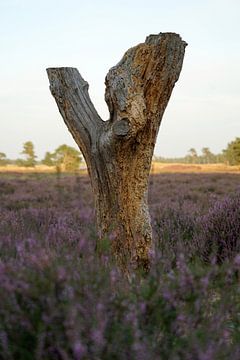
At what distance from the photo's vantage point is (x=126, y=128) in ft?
12.2

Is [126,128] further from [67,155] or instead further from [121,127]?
[67,155]

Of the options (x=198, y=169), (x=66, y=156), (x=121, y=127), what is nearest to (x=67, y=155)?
(x=66, y=156)

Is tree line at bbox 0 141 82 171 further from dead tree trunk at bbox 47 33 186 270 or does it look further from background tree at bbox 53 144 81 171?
dead tree trunk at bbox 47 33 186 270

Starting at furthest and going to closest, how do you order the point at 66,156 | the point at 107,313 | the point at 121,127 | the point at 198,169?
the point at 66,156 → the point at 198,169 → the point at 121,127 → the point at 107,313

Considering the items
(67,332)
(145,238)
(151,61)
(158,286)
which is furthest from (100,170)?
(67,332)

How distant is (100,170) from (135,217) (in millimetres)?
476

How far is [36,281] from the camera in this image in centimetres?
179

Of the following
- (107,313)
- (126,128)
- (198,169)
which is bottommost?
(198,169)

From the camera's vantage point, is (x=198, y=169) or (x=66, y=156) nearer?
(x=198, y=169)

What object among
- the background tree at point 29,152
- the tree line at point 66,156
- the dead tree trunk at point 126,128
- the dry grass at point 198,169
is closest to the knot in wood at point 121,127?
the dead tree trunk at point 126,128

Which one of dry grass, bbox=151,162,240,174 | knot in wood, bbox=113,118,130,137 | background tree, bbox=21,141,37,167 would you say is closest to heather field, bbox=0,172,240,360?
knot in wood, bbox=113,118,130,137

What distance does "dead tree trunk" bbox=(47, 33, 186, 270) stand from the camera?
3.81m

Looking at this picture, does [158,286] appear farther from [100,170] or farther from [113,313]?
[100,170]

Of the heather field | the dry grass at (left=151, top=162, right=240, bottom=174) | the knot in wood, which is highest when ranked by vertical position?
the knot in wood
